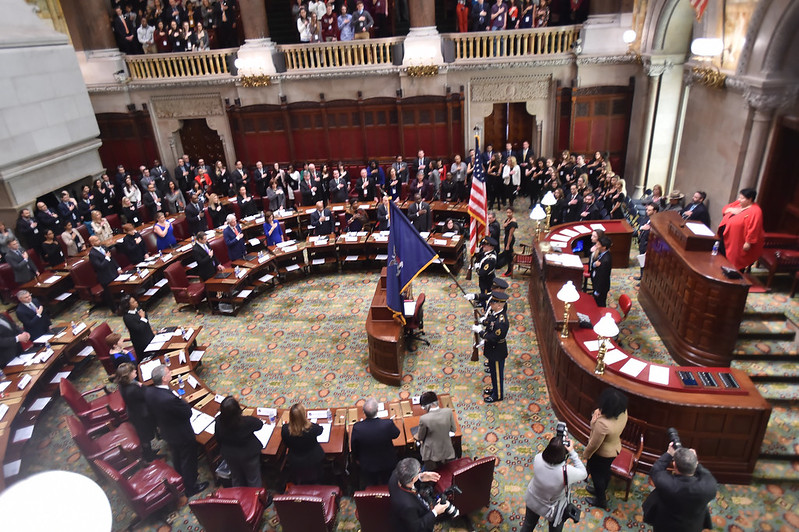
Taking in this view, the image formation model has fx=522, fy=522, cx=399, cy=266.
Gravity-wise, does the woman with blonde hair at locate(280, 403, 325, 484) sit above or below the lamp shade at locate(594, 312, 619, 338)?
below

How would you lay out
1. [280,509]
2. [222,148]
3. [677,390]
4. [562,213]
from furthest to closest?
1. [222,148]
2. [562,213]
3. [677,390]
4. [280,509]

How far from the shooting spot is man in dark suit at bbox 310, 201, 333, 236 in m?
13.3

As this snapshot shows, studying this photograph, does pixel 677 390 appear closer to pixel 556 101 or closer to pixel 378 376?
pixel 378 376

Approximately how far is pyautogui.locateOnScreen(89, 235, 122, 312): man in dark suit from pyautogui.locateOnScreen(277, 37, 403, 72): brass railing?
8910 mm

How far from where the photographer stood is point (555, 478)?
5.06m

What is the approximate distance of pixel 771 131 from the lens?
9305 millimetres

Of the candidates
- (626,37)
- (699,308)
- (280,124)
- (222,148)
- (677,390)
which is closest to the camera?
(677,390)

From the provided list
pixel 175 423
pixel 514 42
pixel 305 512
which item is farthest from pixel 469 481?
pixel 514 42

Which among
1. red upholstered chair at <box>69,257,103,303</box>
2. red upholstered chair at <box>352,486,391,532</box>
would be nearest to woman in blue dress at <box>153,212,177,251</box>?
red upholstered chair at <box>69,257,103,303</box>

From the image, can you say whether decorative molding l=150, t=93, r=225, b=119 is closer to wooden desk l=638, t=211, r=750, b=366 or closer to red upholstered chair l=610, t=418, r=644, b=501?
wooden desk l=638, t=211, r=750, b=366

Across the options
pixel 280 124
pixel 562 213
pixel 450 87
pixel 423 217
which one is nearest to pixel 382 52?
pixel 450 87

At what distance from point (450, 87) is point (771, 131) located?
31.8ft

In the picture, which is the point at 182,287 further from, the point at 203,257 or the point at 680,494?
the point at 680,494

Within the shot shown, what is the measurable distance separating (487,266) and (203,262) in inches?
241
